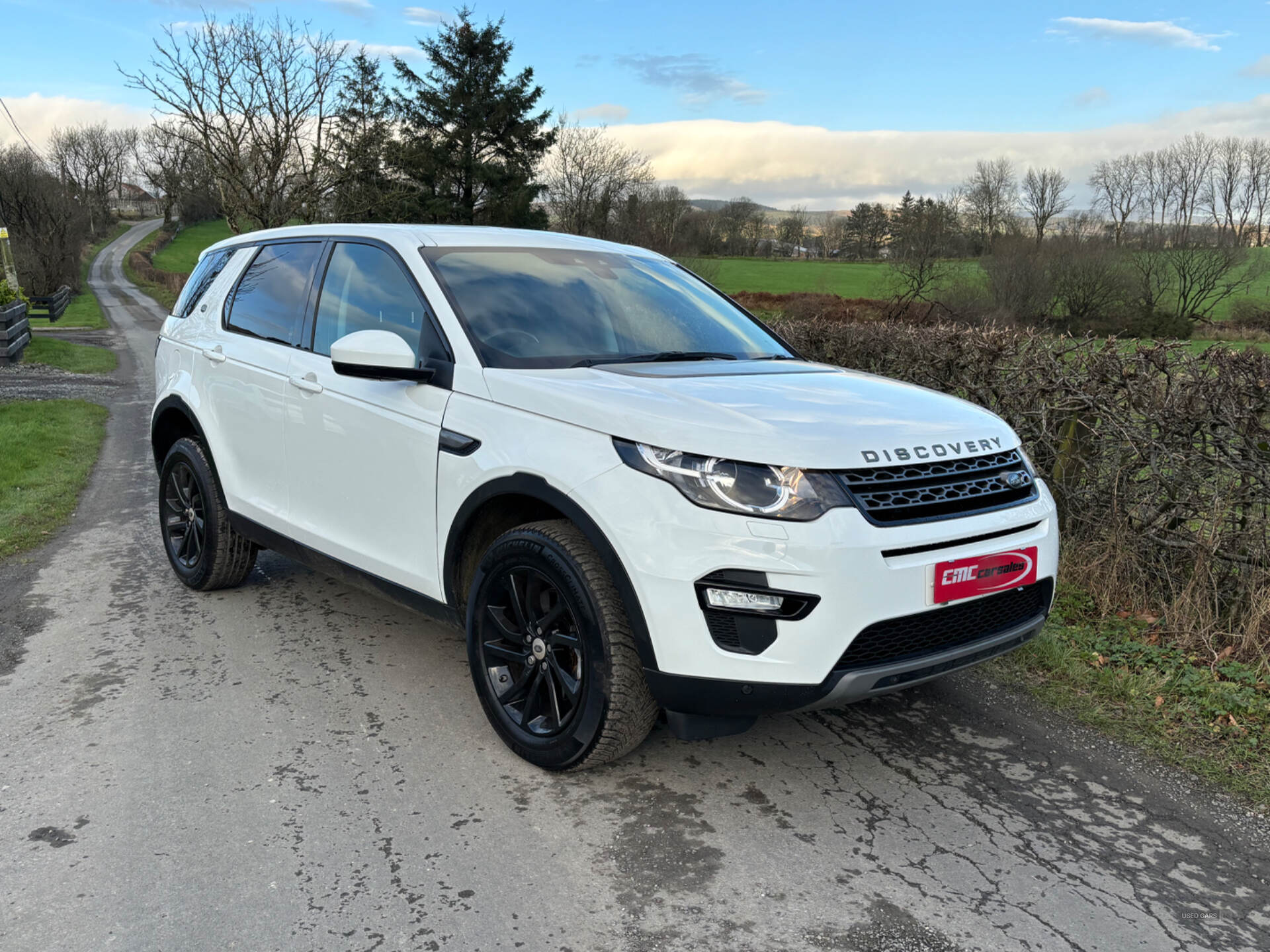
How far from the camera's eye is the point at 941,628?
9.70 feet

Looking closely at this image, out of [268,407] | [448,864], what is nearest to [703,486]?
[448,864]

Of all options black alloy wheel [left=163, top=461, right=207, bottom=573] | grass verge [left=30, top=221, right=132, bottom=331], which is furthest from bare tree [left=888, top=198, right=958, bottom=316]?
black alloy wheel [left=163, top=461, right=207, bottom=573]

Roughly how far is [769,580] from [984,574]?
30.6 inches

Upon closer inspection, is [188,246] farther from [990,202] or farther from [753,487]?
[753,487]

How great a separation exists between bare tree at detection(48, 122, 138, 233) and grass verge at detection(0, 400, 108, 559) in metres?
86.0

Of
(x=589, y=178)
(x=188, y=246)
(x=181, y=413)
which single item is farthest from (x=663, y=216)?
(x=188, y=246)

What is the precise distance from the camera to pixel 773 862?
2.83 meters

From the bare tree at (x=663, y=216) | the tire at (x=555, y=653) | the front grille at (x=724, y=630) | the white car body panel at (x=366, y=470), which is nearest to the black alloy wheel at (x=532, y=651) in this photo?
the tire at (x=555, y=653)

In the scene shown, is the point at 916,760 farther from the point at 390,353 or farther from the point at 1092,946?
the point at 390,353

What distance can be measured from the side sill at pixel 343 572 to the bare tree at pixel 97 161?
94930 millimetres

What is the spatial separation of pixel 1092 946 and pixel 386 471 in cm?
282

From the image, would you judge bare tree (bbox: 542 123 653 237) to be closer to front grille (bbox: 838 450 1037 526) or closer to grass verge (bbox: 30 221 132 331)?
grass verge (bbox: 30 221 132 331)

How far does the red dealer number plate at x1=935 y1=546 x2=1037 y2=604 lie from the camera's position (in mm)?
2877

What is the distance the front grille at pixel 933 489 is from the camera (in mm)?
2822
